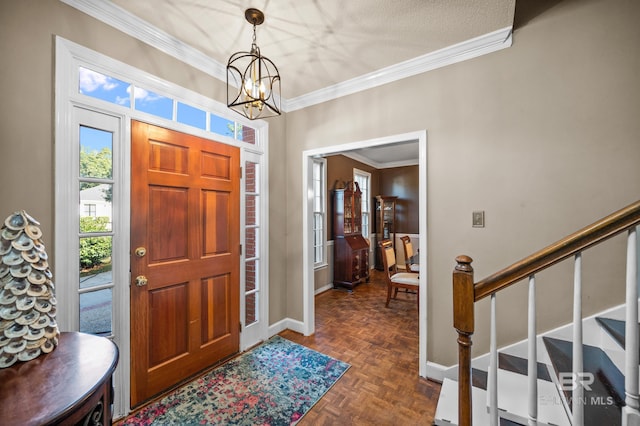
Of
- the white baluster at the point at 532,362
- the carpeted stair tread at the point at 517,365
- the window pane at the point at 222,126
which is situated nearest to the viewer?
the white baluster at the point at 532,362

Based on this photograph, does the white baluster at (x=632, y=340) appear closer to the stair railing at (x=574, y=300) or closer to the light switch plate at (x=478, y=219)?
the stair railing at (x=574, y=300)

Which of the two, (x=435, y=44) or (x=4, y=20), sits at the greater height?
(x=435, y=44)

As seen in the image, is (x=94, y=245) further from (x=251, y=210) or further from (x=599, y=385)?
(x=599, y=385)

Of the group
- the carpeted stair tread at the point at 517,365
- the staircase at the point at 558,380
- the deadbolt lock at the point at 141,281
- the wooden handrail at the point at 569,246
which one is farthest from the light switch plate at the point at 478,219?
the deadbolt lock at the point at 141,281

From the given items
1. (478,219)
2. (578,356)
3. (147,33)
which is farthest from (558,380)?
(147,33)

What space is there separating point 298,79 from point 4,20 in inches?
77.1

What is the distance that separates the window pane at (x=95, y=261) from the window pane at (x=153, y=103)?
3.25 ft

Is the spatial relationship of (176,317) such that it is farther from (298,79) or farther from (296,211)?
(298,79)

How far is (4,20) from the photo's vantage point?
1358 mm

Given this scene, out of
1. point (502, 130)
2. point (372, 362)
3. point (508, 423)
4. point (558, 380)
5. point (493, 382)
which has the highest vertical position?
point (502, 130)

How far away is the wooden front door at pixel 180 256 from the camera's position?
6.11 feet

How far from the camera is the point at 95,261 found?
1698mm

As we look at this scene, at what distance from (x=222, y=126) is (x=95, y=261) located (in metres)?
1.48

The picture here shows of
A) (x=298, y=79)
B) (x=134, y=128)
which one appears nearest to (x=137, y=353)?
(x=134, y=128)
